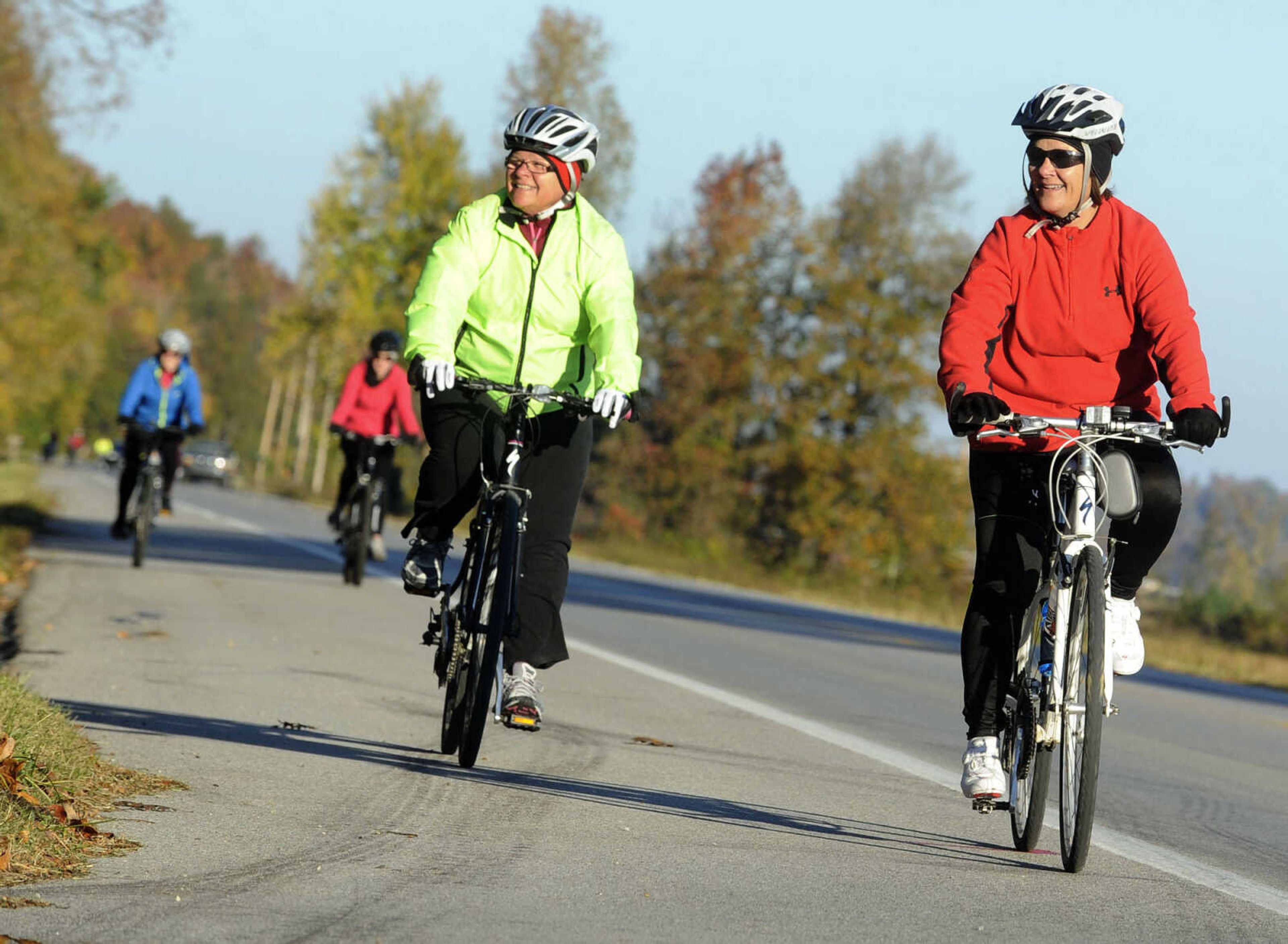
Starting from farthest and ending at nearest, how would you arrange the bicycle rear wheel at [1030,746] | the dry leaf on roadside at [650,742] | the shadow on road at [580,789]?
the dry leaf on roadside at [650,742]
the shadow on road at [580,789]
the bicycle rear wheel at [1030,746]

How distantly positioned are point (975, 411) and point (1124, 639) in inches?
33.0

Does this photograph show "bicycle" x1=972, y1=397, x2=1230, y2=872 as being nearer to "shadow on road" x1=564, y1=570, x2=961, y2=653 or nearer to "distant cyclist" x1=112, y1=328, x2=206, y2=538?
"shadow on road" x1=564, y1=570, x2=961, y2=653

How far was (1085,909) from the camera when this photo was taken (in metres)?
4.67

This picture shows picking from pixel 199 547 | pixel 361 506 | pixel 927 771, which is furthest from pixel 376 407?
pixel 927 771

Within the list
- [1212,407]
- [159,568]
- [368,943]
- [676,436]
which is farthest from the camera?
[676,436]

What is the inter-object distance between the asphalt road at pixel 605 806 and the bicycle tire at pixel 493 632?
17 centimetres

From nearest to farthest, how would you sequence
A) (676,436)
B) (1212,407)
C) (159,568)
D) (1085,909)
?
(1085,909)
(1212,407)
(159,568)
(676,436)

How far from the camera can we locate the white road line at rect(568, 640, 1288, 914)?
5172 mm

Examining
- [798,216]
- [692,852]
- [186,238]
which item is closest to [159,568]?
[692,852]

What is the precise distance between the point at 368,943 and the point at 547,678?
5.97 metres

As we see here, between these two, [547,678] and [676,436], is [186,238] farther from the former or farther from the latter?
[547,678]

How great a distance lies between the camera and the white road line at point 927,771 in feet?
17.0

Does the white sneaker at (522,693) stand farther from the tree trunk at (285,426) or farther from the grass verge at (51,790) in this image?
the tree trunk at (285,426)

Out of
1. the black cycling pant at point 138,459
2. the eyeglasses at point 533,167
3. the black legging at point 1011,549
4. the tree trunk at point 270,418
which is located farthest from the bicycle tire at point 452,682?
the tree trunk at point 270,418
